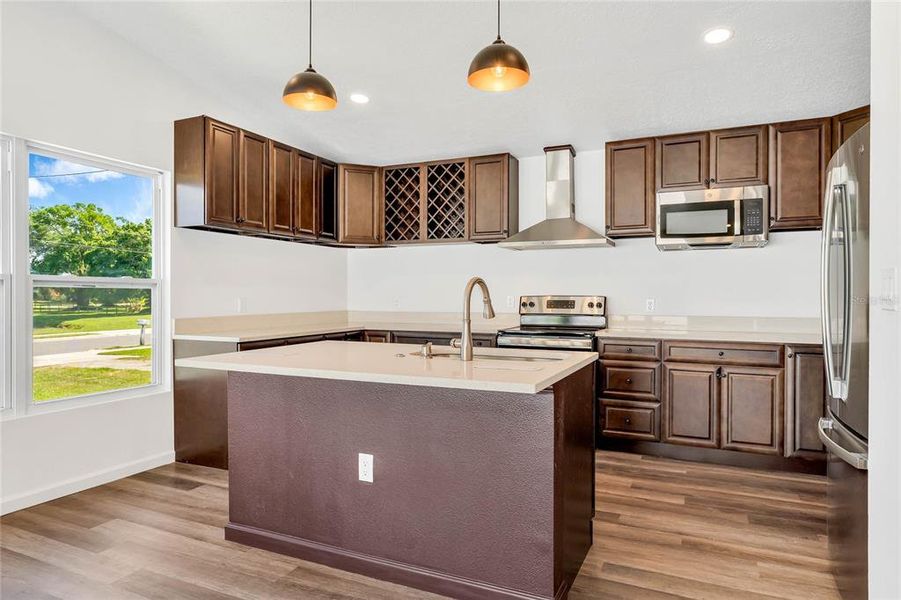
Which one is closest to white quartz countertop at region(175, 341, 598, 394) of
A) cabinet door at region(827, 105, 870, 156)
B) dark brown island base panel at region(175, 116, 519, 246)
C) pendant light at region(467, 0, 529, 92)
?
pendant light at region(467, 0, 529, 92)

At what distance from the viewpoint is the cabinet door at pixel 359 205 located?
5133 mm

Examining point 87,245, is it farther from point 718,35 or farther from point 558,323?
point 718,35

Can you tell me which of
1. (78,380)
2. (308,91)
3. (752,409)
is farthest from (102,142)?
(752,409)

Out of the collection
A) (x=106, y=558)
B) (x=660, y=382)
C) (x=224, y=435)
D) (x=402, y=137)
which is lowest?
(x=106, y=558)

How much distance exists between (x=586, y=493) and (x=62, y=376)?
10.6 feet

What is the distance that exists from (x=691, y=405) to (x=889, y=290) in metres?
2.54

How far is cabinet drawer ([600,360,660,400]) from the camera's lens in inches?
156

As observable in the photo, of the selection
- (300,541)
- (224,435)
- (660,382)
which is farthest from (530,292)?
(300,541)

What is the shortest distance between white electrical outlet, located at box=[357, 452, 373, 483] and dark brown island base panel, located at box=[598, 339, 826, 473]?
2.37 meters

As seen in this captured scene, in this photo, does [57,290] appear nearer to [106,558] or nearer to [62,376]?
A: [62,376]

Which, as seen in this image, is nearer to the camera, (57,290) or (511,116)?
(57,290)

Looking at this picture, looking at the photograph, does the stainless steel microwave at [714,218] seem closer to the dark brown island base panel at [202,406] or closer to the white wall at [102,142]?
the dark brown island base panel at [202,406]

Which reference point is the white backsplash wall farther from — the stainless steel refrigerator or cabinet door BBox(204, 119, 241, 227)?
the stainless steel refrigerator

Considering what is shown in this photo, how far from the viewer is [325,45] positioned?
139 inches
